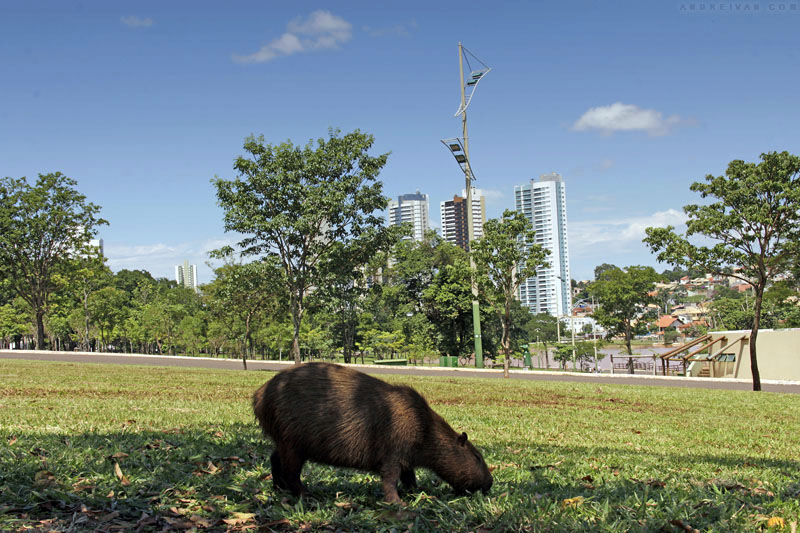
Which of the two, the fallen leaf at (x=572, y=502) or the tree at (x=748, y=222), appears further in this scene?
the tree at (x=748, y=222)

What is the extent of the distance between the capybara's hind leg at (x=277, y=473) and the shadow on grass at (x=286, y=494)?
7 cm

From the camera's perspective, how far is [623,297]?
42.0 metres

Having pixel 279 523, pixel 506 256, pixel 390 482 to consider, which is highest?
pixel 506 256

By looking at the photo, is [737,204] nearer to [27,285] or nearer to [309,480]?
[309,480]

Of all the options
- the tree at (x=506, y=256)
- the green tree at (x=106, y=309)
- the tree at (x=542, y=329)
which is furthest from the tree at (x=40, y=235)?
the tree at (x=542, y=329)

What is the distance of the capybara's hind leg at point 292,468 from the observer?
407cm

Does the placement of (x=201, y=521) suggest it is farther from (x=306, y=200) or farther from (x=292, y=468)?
(x=306, y=200)

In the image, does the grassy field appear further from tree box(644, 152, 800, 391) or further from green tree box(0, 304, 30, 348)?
Result: green tree box(0, 304, 30, 348)

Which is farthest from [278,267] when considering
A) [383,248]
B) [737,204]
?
[737,204]

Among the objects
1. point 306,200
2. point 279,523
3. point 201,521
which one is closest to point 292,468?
point 279,523

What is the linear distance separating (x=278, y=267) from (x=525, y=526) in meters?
21.8

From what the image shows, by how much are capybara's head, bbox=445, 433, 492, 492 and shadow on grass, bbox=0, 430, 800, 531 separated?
10 cm

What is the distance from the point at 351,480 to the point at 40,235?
37476 millimetres

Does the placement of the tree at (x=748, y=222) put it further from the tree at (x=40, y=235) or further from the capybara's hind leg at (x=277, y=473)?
the tree at (x=40, y=235)
